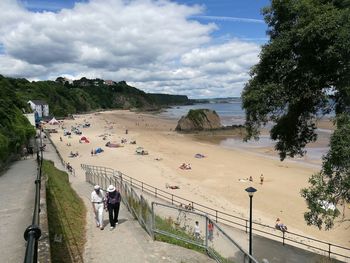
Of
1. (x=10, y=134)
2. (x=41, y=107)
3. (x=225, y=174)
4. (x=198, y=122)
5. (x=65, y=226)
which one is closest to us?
(x=65, y=226)

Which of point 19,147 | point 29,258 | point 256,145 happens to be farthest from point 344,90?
point 256,145

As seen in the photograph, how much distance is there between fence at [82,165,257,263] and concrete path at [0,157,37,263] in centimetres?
334

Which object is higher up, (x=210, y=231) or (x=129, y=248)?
(x=210, y=231)

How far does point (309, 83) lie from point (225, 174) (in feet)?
90.7

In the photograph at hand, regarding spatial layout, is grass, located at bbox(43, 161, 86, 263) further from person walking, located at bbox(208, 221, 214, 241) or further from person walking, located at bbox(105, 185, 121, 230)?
person walking, located at bbox(208, 221, 214, 241)

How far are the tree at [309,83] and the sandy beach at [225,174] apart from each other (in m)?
8.42

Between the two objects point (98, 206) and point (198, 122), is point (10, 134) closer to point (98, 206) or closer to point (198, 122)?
point (98, 206)

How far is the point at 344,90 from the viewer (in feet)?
33.0

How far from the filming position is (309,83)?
35.3 ft

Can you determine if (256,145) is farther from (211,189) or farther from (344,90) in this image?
(344,90)

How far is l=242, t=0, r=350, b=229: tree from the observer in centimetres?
941

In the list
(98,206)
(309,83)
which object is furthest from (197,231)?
(309,83)

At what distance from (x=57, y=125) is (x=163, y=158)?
62.2 meters

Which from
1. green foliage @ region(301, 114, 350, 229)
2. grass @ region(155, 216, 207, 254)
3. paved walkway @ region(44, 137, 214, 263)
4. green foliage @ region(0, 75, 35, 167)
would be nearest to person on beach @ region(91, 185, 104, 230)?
paved walkway @ region(44, 137, 214, 263)
